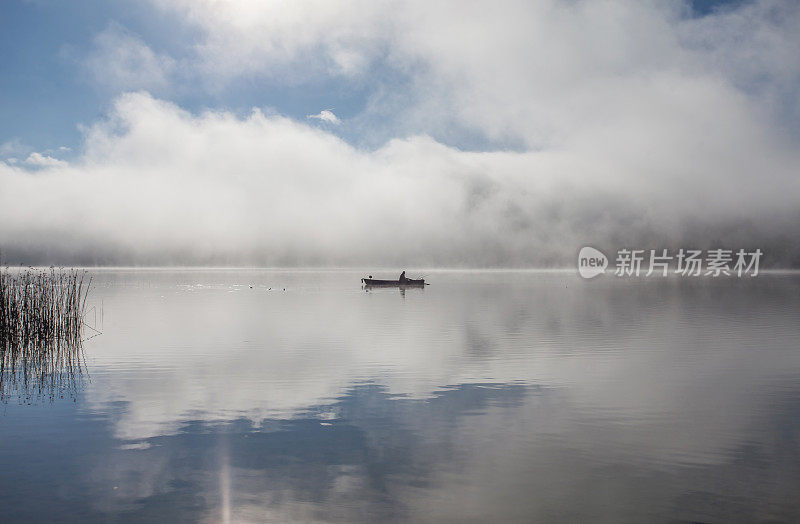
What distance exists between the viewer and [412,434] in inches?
571

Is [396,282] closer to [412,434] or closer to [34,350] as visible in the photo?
[34,350]

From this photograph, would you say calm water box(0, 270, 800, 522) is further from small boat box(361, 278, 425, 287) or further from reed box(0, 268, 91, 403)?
small boat box(361, 278, 425, 287)

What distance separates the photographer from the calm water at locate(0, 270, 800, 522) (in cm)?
1044

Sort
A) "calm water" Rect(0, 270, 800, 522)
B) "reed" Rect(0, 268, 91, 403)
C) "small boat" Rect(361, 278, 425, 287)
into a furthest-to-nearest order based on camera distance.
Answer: "small boat" Rect(361, 278, 425, 287)
"reed" Rect(0, 268, 91, 403)
"calm water" Rect(0, 270, 800, 522)

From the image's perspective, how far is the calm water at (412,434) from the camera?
1044 centimetres

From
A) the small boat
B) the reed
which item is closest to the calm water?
the reed

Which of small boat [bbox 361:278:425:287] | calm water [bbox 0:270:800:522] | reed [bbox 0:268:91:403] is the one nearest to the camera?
calm water [bbox 0:270:800:522]

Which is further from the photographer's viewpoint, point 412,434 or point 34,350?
point 34,350

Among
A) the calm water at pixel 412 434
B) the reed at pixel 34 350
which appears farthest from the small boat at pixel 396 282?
the calm water at pixel 412 434

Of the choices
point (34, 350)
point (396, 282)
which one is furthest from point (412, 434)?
point (396, 282)

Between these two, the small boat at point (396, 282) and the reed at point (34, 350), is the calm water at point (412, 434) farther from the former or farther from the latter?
the small boat at point (396, 282)

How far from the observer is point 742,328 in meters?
37.7

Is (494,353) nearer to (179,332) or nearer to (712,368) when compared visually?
(712,368)

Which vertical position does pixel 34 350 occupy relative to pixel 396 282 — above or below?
below
